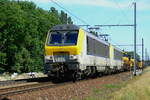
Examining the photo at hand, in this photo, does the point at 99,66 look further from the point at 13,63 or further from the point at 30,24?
the point at 30,24

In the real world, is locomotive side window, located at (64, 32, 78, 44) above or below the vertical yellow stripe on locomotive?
above

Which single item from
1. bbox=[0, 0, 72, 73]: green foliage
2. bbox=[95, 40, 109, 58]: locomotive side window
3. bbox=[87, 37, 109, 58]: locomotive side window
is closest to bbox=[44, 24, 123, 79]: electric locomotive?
bbox=[87, 37, 109, 58]: locomotive side window

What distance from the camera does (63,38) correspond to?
90.7 feet

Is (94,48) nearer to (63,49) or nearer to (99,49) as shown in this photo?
(99,49)

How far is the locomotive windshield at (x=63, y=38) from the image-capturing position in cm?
2745

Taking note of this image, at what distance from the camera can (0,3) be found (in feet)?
204

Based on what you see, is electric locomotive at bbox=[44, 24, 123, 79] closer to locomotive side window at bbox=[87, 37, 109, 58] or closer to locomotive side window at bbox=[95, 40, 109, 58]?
locomotive side window at bbox=[87, 37, 109, 58]

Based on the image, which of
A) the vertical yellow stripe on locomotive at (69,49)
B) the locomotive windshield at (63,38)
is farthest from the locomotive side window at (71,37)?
the vertical yellow stripe on locomotive at (69,49)

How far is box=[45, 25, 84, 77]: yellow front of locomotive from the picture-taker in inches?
1055

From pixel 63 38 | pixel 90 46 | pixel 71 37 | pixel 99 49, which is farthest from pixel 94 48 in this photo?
pixel 63 38

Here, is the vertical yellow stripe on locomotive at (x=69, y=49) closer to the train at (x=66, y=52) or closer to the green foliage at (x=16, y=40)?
the train at (x=66, y=52)

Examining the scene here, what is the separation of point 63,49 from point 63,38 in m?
0.98

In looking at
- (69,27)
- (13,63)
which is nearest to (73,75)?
(69,27)

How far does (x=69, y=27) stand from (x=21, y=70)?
36826 mm
